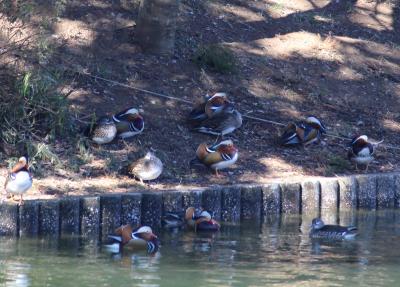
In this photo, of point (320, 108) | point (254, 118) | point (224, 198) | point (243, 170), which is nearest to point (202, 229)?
point (224, 198)

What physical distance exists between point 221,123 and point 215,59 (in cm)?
207

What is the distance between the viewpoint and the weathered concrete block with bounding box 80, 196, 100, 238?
35.6ft

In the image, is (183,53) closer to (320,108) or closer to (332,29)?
(320,108)

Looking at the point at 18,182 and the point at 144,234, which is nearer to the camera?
the point at 144,234

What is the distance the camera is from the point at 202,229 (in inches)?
436

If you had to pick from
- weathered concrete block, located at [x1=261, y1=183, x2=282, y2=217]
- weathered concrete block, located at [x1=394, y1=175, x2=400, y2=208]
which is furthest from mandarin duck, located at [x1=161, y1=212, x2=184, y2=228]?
weathered concrete block, located at [x1=394, y1=175, x2=400, y2=208]

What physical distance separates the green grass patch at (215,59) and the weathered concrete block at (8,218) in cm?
578

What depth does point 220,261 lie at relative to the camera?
9.66 meters

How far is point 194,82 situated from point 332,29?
451 centimetres

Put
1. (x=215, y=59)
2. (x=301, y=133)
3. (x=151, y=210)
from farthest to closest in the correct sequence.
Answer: (x=215, y=59) < (x=301, y=133) < (x=151, y=210)

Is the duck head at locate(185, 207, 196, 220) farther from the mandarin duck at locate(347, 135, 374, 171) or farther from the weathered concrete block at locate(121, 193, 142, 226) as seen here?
the mandarin duck at locate(347, 135, 374, 171)

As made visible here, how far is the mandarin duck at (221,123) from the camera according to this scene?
13.7 metres

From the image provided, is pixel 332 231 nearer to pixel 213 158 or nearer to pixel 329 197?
pixel 329 197

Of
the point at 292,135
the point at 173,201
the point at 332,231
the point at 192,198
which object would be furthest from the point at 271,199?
the point at 292,135
